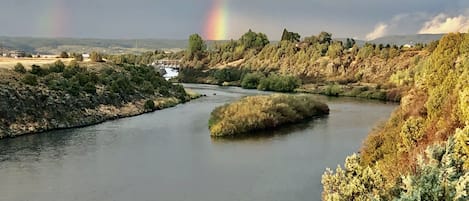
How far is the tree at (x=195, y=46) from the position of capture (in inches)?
5984

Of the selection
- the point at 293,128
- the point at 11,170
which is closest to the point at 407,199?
the point at 11,170

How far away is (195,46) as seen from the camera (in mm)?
153875

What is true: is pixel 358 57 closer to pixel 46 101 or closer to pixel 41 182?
pixel 46 101

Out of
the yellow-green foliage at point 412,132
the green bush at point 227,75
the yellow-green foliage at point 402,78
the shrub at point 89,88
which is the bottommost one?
the green bush at point 227,75

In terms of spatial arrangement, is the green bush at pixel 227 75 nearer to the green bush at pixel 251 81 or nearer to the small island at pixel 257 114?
the green bush at pixel 251 81

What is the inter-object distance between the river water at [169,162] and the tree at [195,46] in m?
102

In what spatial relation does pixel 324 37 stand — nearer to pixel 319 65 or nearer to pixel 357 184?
pixel 319 65

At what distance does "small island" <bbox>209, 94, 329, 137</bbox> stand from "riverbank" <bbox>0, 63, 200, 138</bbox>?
44.5 feet

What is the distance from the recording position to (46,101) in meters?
50.2

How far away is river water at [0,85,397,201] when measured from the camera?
2612cm

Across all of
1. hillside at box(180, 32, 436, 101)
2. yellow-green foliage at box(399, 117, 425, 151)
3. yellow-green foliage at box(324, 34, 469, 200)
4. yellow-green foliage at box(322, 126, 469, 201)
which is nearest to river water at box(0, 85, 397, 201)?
yellow-green foliage at box(324, 34, 469, 200)

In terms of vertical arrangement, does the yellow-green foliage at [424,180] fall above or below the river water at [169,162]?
above

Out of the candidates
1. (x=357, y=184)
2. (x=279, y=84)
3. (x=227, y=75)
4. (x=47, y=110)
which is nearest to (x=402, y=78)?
(x=279, y=84)

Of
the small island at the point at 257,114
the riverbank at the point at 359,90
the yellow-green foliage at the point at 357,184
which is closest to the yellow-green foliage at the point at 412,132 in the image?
the yellow-green foliage at the point at 357,184
